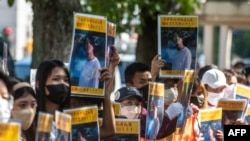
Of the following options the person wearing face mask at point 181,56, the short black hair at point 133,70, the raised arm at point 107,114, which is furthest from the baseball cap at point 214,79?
the raised arm at point 107,114

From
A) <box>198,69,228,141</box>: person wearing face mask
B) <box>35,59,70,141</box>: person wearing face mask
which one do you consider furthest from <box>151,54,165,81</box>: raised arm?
<box>35,59,70,141</box>: person wearing face mask

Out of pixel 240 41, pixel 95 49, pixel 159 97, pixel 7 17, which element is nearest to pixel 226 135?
pixel 159 97

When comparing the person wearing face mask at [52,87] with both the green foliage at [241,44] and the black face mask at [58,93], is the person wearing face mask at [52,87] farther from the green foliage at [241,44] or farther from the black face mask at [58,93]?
the green foliage at [241,44]

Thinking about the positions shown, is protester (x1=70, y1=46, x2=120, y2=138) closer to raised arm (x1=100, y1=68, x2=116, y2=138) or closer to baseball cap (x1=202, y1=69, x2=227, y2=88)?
raised arm (x1=100, y1=68, x2=116, y2=138)

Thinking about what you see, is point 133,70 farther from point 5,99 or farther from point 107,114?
point 5,99

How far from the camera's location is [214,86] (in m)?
10.1

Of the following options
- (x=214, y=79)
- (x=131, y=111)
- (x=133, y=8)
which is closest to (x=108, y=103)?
(x=131, y=111)

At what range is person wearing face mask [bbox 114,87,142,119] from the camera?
331 inches

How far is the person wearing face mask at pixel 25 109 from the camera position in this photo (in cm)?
669

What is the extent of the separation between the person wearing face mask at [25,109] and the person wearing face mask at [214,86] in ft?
10.9

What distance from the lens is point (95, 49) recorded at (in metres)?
7.95

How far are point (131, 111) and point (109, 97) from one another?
0.65 meters

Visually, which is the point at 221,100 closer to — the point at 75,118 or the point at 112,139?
the point at 112,139

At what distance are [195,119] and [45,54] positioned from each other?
15.1 ft
